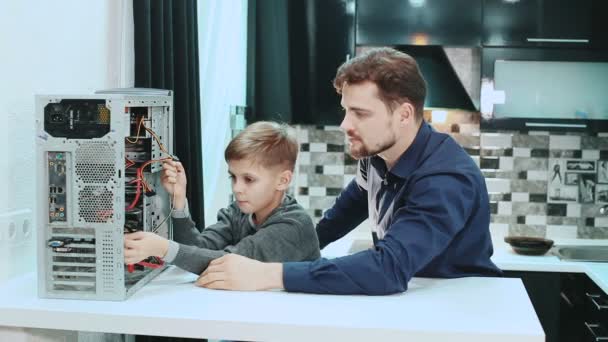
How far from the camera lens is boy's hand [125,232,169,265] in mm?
1771

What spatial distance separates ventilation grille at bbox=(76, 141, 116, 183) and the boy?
0.96 feet

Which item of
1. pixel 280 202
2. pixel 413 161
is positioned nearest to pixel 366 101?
pixel 413 161

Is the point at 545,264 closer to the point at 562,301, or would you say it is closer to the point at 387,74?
the point at 562,301

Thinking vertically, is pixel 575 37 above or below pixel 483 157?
above

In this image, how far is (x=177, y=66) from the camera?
271 centimetres

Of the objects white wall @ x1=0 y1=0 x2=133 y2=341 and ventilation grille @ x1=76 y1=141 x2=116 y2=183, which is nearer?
ventilation grille @ x1=76 y1=141 x2=116 y2=183

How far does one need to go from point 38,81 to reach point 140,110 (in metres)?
0.34

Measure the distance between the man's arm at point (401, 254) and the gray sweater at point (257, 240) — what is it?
0.57ft

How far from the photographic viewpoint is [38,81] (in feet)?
6.92

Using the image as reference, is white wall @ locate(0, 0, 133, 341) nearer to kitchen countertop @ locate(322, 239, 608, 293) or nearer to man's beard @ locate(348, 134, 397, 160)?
man's beard @ locate(348, 134, 397, 160)

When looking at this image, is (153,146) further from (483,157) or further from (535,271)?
(483,157)

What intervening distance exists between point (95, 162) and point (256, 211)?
557 millimetres

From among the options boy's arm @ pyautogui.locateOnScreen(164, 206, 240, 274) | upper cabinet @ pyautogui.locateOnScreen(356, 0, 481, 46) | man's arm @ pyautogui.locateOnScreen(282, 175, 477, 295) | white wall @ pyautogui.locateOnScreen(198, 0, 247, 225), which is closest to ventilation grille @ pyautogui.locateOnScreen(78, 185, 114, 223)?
boy's arm @ pyautogui.locateOnScreen(164, 206, 240, 274)

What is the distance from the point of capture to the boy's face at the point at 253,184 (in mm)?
2115
